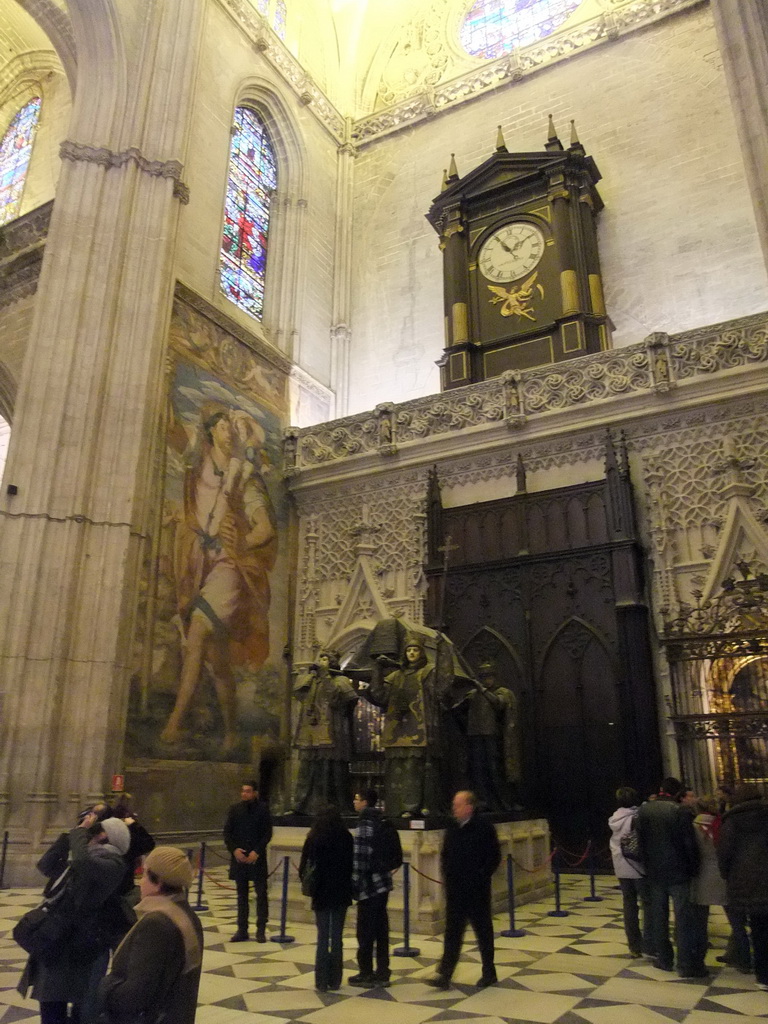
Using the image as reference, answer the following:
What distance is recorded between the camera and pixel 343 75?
855 inches

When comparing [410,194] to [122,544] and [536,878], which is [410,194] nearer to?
[122,544]

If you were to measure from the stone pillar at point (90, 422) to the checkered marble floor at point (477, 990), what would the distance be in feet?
11.4

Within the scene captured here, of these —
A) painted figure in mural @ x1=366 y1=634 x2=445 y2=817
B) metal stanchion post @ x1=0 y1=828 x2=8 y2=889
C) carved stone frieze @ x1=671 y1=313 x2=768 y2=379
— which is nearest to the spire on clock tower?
carved stone frieze @ x1=671 y1=313 x2=768 y2=379

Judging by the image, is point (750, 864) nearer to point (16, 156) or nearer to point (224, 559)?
point (224, 559)

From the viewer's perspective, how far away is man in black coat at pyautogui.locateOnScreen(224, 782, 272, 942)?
6.47 metres

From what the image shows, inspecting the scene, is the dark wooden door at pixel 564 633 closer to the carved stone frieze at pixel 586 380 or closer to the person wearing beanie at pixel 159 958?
the carved stone frieze at pixel 586 380

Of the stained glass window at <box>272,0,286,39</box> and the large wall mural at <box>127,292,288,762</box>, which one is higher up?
the stained glass window at <box>272,0,286,39</box>

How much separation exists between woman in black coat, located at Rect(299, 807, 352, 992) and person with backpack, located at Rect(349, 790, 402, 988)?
0.12 m

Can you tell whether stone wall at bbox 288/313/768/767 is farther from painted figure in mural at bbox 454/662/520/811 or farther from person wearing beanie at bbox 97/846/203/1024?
person wearing beanie at bbox 97/846/203/1024

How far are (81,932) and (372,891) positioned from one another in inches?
94.3

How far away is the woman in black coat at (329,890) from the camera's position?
504cm

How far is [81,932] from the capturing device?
10.5 ft

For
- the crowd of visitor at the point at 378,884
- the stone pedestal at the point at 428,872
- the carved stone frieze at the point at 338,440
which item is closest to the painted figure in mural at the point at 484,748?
the stone pedestal at the point at 428,872

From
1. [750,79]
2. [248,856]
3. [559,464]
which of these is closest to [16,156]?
[559,464]
